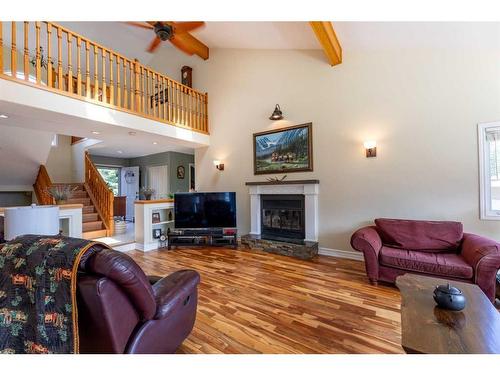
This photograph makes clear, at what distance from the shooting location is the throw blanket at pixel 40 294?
100 centimetres

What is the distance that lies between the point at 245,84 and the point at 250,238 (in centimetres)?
325

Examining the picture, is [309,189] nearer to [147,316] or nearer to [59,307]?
[147,316]

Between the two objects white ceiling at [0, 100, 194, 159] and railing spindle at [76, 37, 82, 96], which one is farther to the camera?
railing spindle at [76, 37, 82, 96]

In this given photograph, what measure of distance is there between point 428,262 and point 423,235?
1.63 feet

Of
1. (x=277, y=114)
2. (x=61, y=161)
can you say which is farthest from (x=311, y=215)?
(x=61, y=161)

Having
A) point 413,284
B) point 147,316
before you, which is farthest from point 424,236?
point 147,316

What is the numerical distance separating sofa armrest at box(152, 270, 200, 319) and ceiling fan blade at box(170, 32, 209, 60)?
4.59 metres

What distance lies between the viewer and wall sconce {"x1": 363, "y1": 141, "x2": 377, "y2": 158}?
3.46m

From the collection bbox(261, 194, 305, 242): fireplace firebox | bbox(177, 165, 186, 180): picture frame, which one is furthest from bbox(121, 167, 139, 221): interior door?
bbox(261, 194, 305, 242): fireplace firebox

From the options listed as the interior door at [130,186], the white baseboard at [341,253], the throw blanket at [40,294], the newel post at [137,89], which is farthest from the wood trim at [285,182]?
the interior door at [130,186]

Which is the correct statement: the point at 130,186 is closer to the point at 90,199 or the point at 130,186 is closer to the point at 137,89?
the point at 90,199

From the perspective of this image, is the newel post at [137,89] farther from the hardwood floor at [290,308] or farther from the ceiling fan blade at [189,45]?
the hardwood floor at [290,308]

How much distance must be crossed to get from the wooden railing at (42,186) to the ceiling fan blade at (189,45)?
4.48 m

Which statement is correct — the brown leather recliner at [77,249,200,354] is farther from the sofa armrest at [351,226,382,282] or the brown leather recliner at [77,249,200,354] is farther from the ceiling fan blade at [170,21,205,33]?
the ceiling fan blade at [170,21,205,33]
